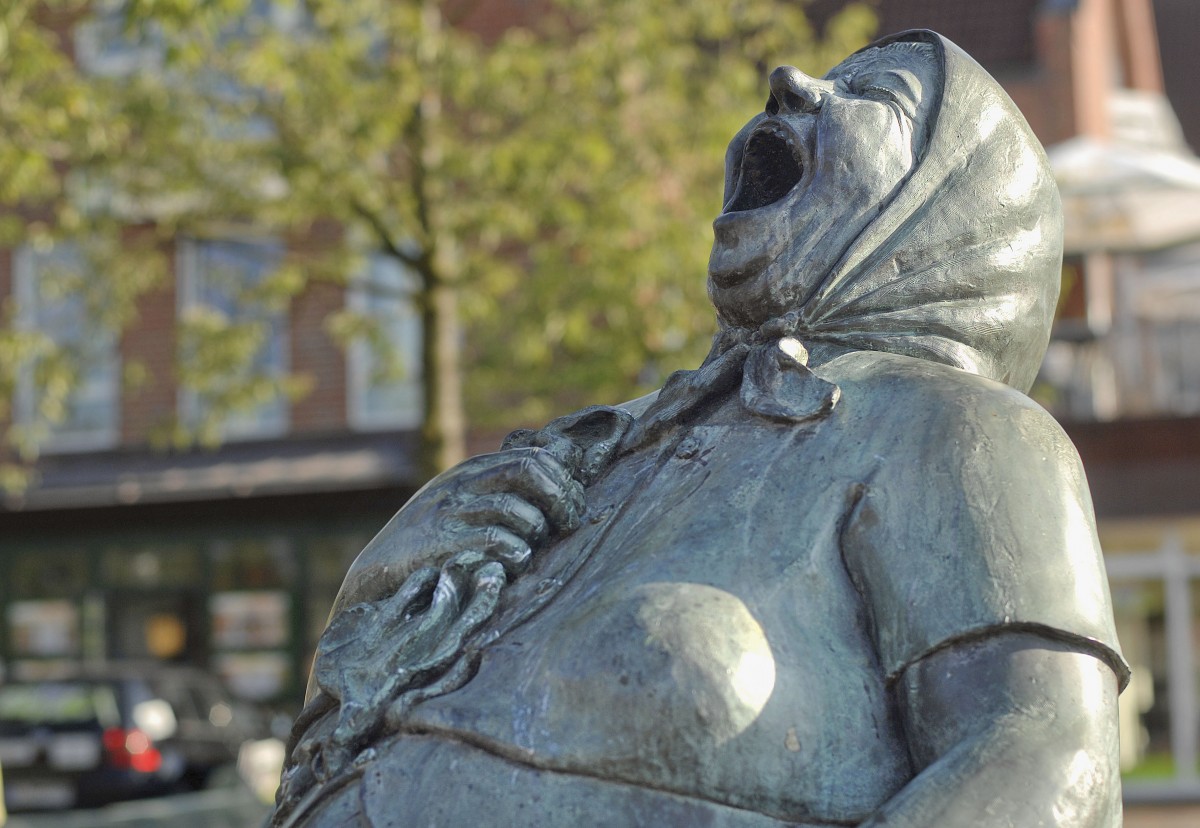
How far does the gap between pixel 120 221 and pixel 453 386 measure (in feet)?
8.01

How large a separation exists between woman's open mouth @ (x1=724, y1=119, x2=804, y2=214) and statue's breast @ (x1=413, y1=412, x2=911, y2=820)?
37cm

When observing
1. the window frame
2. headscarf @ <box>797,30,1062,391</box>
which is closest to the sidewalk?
headscarf @ <box>797,30,1062,391</box>

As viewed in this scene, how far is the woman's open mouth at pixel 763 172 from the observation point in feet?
7.15

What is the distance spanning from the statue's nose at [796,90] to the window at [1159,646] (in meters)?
14.8

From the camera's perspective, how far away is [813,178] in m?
2.08

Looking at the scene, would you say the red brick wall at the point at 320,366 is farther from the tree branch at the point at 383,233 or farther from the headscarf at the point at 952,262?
the headscarf at the point at 952,262

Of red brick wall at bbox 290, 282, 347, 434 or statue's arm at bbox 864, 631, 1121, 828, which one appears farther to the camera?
red brick wall at bbox 290, 282, 347, 434

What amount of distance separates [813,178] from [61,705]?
11909 millimetres

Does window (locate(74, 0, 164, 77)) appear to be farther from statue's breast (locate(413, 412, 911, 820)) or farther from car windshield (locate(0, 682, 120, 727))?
statue's breast (locate(413, 412, 911, 820))

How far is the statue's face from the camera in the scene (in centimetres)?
206

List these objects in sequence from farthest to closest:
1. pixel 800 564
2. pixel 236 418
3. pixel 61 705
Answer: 1. pixel 236 418
2. pixel 61 705
3. pixel 800 564

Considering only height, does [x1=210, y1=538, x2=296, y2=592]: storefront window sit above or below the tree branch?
below

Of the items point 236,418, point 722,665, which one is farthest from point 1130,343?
point 722,665

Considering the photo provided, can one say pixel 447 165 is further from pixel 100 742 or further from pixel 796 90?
pixel 796 90
